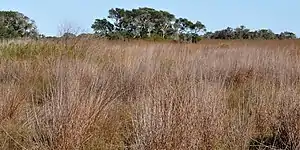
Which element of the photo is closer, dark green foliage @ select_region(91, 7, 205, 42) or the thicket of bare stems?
the thicket of bare stems

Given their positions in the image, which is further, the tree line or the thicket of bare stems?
the tree line

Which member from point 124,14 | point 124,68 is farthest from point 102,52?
point 124,14

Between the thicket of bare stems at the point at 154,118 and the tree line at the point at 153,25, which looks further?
the tree line at the point at 153,25

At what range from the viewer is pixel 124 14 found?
42.2 meters

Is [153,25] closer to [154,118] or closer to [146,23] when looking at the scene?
[146,23]

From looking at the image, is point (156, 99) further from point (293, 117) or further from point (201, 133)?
point (293, 117)

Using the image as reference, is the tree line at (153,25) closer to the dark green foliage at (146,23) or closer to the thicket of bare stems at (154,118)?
the dark green foliage at (146,23)

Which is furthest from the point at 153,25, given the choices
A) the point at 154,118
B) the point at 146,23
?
the point at 154,118

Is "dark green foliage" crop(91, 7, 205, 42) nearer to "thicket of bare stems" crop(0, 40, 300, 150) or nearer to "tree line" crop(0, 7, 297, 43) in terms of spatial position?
"tree line" crop(0, 7, 297, 43)

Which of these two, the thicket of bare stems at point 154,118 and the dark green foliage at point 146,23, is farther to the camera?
the dark green foliage at point 146,23

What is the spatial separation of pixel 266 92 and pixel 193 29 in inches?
1265

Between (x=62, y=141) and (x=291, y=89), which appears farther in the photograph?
(x=291, y=89)

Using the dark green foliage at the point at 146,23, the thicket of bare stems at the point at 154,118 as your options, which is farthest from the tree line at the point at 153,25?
the thicket of bare stems at the point at 154,118

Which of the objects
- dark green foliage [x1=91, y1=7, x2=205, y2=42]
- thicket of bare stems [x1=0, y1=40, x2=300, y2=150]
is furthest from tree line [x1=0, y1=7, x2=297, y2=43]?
thicket of bare stems [x1=0, y1=40, x2=300, y2=150]
